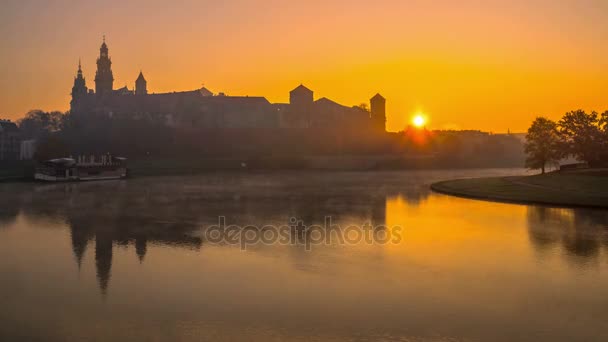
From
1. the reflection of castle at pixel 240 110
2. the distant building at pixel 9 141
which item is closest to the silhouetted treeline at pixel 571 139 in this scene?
the reflection of castle at pixel 240 110

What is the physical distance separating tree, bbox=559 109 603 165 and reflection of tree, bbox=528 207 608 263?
24.6m

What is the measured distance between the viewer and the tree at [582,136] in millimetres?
60062

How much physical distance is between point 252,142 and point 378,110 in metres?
57.0

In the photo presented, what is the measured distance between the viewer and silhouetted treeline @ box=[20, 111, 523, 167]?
140375 millimetres

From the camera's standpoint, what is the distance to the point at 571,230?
29.9m

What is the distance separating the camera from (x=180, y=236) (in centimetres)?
2925

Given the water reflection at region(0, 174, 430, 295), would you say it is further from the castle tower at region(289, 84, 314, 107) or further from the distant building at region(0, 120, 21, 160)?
the castle tower at region(289, 84, 314, 107)

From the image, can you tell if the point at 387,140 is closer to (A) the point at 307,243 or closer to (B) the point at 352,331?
(A) the point at 307,243

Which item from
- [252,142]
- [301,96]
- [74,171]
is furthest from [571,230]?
[301,96]

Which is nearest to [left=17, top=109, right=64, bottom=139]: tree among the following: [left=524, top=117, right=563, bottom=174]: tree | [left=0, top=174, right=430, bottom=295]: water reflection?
[left=0, top=174, right=430, bottom=295]: water reflection

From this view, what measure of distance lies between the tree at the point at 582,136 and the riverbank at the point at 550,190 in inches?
250

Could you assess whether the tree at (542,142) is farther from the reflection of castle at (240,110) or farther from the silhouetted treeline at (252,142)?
the reflection of castle at (240,110)

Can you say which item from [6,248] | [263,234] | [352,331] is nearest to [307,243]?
[263,234]

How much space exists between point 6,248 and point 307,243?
1447 centimetres
